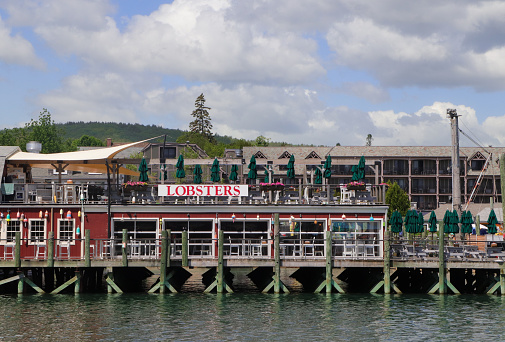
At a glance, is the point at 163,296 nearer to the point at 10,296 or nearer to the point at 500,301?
the point at 10,296

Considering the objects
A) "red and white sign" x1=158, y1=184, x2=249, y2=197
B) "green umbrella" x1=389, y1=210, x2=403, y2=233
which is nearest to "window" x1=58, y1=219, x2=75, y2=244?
"red and white sign" x1=158, y1=184, x2=249, y2=197

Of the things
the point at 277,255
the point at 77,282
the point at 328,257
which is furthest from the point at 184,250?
the point at 328,257

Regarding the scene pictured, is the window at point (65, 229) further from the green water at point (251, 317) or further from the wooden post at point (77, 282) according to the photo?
the green water at point (251, 317)

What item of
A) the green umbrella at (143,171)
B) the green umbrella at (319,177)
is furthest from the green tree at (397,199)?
the green umbrella at (143,171)

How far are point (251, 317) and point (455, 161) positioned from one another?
19.2 m

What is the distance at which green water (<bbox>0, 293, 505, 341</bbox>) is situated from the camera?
102ft

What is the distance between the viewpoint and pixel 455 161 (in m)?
47.7

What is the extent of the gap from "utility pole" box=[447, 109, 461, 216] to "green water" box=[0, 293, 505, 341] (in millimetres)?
8456

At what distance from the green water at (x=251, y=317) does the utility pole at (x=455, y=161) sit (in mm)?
8456

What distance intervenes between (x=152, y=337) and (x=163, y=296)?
28.1 feet

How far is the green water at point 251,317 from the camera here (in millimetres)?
31219

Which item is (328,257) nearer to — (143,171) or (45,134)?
(143,171)

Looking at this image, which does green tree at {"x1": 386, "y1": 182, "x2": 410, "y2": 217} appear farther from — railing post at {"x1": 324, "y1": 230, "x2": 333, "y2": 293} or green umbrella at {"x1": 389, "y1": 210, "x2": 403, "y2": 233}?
railing post at {"x1": 324, "y1": 230, "x2": 333, "y2": 293}

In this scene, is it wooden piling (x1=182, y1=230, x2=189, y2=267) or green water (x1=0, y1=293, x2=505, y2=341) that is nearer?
green water (x1=0, y1=293, x2=505, y2=341)
